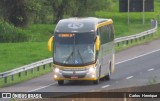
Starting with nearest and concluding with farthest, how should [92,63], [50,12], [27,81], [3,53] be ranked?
[92,63] < [27,81] < [3,53] < [50,12]

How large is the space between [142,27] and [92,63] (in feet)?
136

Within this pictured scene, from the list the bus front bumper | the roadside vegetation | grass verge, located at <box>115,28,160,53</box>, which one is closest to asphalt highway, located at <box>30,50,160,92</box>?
the bus front bumper

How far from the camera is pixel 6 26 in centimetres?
6962

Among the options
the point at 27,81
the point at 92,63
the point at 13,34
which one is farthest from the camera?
the point at 13,34

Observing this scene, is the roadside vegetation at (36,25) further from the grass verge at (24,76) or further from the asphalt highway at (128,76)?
the asphalt highway at (128,76)

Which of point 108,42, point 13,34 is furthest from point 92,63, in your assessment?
point 13,34

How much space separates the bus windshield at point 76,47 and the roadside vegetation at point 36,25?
1200 centimetres

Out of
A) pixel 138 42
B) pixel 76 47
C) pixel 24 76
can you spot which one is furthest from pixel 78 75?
pixel 138 42

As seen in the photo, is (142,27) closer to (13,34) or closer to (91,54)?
(13,34)

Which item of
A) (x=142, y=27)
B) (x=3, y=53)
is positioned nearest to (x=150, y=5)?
(x=142, y=27)

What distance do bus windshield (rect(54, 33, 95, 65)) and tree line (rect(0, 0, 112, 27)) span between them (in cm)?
3828

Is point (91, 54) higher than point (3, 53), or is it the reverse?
point (91, 54)

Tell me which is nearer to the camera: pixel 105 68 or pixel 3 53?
pixel 105 68

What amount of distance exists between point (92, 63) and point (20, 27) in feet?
133
